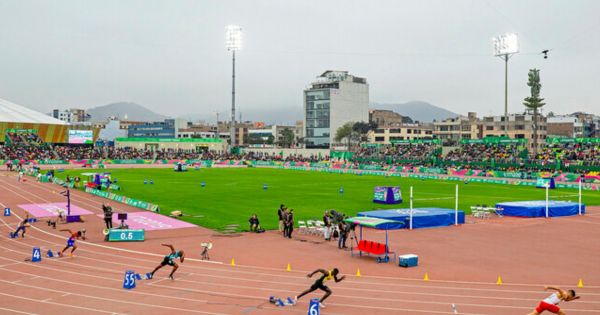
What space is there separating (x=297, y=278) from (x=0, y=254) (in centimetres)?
1442

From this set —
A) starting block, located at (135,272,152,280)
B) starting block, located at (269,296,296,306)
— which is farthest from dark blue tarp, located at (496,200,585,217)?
starting block, located at (135,272,152,280)

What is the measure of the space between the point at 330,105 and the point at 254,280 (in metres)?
169

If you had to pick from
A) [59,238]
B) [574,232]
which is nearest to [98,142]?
[59,238]

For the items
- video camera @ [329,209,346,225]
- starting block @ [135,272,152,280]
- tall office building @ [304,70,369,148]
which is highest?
tall office building @ [304,70,369,148]

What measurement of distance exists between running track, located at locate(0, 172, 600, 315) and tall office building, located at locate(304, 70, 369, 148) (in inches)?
6227

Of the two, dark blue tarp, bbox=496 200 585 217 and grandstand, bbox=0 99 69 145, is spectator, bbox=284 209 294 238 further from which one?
grandstand, bbox=0 99 69 145

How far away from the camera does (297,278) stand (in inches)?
818

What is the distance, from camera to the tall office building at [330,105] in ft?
616

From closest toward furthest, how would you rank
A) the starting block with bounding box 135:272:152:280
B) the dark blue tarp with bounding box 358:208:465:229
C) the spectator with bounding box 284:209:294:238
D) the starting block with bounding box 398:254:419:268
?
the starting block with bounding box 135:272:152:280 < the starting block with bounding box 398:254:419:268 < the spectator with bounding box 284:209:294:238 < the dark blue tarp with bounding box 358:208:465:229

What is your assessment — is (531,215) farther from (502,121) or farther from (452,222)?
(502,121)

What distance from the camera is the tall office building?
616ft

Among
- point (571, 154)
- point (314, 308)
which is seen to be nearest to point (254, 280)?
point (314, 308)

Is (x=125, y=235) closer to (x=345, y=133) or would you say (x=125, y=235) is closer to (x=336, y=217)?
(x=336, y=217)

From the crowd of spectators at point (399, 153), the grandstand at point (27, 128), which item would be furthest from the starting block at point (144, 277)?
the grandstand at point (27, 128)
